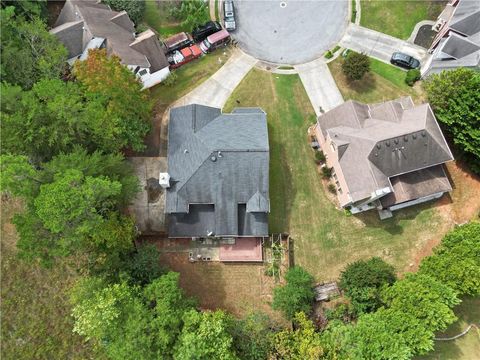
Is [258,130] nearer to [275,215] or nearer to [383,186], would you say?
[275,215]

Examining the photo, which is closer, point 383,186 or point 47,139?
point 47,139

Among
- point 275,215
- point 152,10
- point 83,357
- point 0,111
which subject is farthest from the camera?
point 152,10

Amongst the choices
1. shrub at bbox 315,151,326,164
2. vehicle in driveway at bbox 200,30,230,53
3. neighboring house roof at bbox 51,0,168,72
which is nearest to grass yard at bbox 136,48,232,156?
vehicle in driveway at bbox 200,30,230,53

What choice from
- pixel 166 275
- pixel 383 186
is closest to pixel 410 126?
pixel 383 186

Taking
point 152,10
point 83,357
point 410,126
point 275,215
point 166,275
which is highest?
point 152,10

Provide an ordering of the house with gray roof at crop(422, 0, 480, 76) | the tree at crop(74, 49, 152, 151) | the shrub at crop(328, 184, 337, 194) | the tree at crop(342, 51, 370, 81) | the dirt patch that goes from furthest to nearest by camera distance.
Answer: the tree at crop(342, 51, 370, 81) < the shrub at crop(328, 184, 337, 194) < the house with gray roof at crop(422, 0, 480, 76) < the dirt patch < the tree at crop(74, 49, 152, 151)

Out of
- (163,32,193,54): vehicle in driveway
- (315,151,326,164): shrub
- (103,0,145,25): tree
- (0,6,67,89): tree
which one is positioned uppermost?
(103,0,145,25): tree

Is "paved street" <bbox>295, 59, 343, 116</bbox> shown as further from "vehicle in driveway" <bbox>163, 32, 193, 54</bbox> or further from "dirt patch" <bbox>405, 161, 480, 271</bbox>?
"dirt patch" <bbox>405, 161, 480, 271</bbox>
